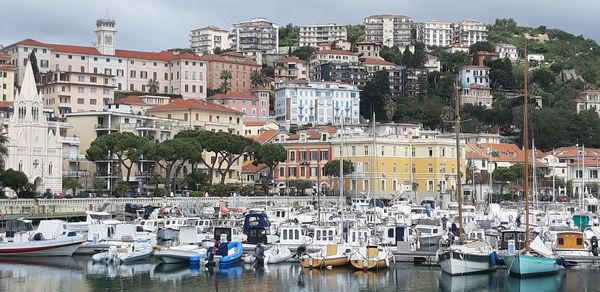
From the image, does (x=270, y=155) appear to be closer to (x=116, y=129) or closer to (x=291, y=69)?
Result: (x=116, y=129)

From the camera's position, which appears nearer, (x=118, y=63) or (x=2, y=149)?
(x=2, y=149)

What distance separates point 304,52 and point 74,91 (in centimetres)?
6669

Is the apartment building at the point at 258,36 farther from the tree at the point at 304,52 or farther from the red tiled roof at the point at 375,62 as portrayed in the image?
the red tiled roof at the point at 375,62

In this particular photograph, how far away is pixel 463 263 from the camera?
44344 millimetres

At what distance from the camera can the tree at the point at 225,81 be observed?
5605 inches

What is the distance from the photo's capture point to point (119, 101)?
111000 millimetres

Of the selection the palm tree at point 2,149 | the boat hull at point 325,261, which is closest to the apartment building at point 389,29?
the palm tree at point 2,149

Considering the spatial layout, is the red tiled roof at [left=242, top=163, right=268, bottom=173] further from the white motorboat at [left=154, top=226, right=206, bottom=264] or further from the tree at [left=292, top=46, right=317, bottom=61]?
the tree at [left=292, top=46, right=317, bottom=61]

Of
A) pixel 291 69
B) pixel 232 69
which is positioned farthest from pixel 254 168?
pixel 291 69

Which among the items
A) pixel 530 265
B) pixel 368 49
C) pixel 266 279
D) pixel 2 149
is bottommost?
pixel 266 279

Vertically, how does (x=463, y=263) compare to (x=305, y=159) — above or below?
below

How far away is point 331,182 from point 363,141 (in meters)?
4.96

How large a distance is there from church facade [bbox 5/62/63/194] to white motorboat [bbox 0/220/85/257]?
74.8ft

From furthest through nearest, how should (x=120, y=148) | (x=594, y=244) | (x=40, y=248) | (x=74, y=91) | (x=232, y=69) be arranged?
(x=232, y=69)
(x=74, y=91)
(x=120, y=148)
(x=40, y=248)
(x=594, y=244)
